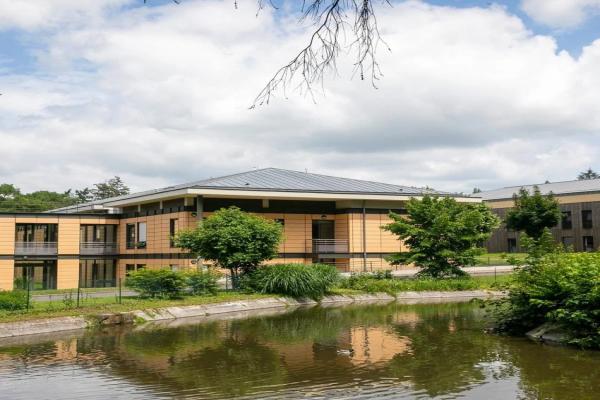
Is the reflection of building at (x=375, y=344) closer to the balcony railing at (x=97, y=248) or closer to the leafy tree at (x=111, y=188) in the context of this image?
the balcony railing at (x=97, y=248)

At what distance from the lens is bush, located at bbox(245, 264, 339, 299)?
26.0 m

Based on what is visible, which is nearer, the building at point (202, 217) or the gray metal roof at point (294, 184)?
the gray metal roof at point (294, 184)

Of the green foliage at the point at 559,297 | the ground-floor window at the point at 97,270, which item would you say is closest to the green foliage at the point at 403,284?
the green foliage at the point at 559,297

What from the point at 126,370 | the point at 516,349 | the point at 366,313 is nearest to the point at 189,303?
the point at 366,313

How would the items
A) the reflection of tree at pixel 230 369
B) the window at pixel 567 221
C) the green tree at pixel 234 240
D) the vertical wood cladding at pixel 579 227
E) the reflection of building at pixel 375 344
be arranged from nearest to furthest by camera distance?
the reflection of tree at pixel 230 369
the reflection of building at pixel 375 344
the green tree at pixel 234 240
the vertical wood cladding at pixel 579 227
the window at pixel 567 221

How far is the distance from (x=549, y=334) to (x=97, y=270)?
107 ft

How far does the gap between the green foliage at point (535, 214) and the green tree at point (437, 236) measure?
15791 mm

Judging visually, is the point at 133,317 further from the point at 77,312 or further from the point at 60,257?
the point at 60,257

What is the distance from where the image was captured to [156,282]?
2341 cm

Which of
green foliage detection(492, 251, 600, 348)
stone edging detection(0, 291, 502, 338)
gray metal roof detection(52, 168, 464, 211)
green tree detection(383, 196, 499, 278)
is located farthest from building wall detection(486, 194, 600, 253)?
green foliage detection(492, 251, 600, 348)

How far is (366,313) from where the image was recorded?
890 inches

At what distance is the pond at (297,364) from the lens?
10.4 m

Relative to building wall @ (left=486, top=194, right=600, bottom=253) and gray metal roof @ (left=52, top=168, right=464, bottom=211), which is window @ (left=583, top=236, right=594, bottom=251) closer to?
building wall @ (left=486, top=194, right=600, bottom=253)

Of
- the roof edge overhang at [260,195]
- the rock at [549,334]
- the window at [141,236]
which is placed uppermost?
the roof edge overhang at [260,195]
